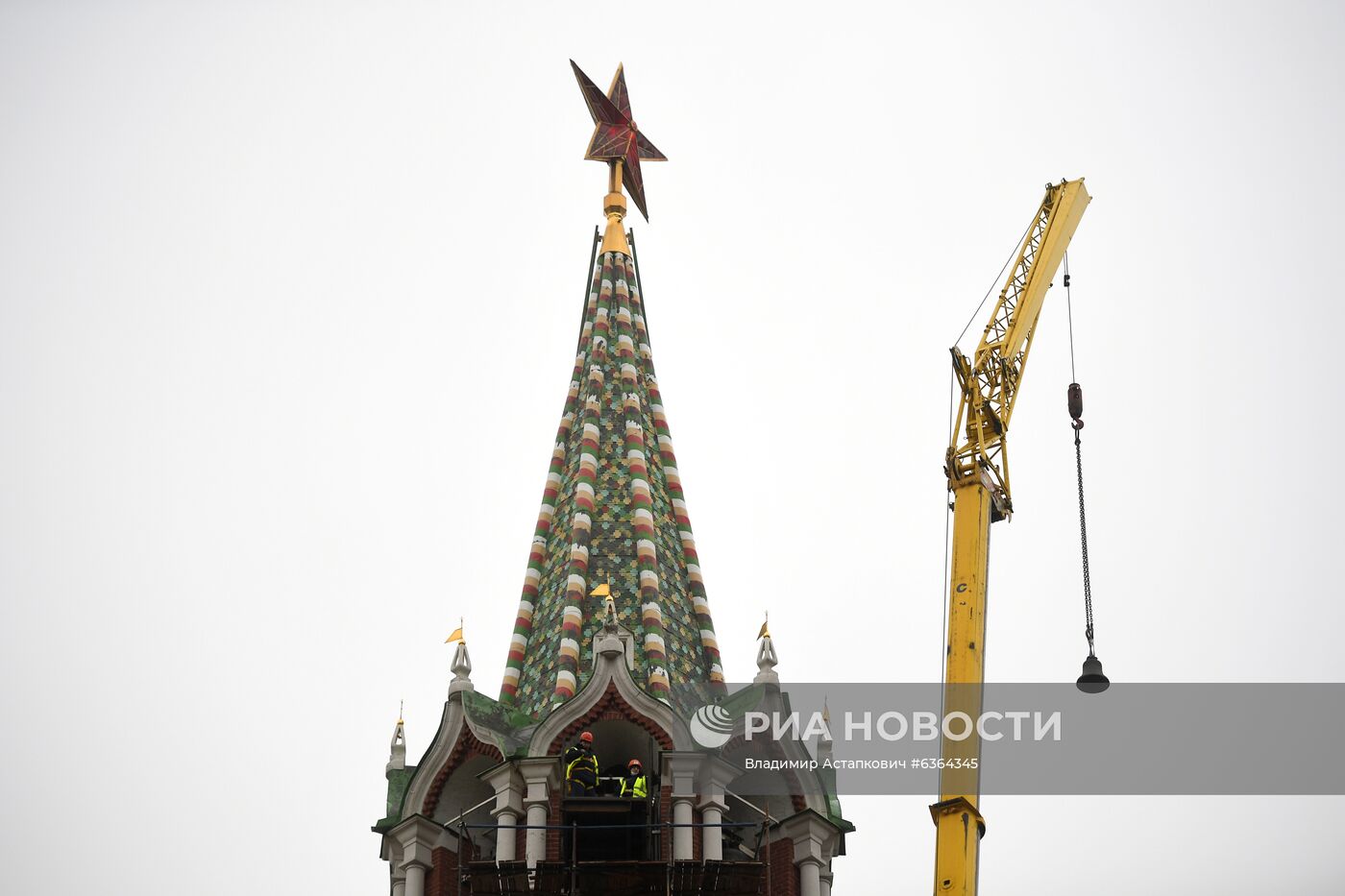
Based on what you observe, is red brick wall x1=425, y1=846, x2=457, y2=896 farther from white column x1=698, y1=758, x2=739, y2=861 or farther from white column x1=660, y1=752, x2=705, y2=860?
white column x1=698, y1=758, x2=739, y2=861

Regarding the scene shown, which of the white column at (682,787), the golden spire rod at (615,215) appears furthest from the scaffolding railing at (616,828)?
the golden spire rod at (615,215)

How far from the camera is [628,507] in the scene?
46594 millimetres

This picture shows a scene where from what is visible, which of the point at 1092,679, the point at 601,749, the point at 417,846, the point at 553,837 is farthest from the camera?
the point at 1092,679

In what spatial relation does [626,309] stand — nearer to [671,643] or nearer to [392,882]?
[671,643]

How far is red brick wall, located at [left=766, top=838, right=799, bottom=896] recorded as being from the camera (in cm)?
4134

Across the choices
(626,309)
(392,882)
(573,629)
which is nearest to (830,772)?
(573,629)

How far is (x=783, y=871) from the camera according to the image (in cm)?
4172

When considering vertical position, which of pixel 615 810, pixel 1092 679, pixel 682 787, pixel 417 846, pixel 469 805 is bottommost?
pixel 417 846

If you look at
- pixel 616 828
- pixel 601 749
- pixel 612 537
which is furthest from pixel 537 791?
pixel 612 537

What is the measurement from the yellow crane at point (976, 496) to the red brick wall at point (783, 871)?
538 centimetres

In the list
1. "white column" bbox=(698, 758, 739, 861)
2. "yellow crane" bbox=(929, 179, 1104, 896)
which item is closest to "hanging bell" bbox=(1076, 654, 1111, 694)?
"yellow crane" bbox=(929, 179, 1104, 896)

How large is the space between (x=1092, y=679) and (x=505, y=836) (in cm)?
1597

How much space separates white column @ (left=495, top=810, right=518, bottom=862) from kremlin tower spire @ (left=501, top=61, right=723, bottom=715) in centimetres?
273

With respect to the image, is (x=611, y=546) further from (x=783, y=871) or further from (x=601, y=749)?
(x=783, y=871)
